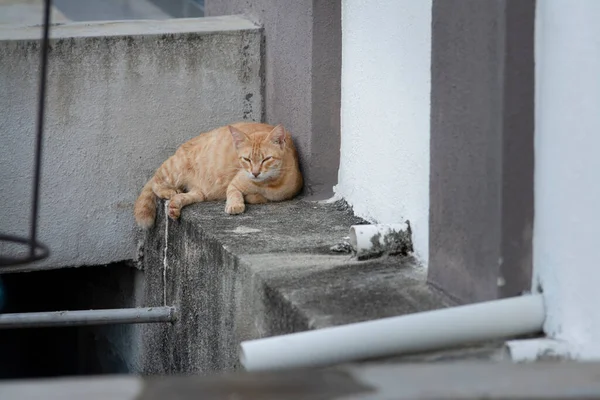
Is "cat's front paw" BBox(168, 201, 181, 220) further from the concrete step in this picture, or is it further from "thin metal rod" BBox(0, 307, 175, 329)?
"thin metal rod" BBox(0, 307, 175, 329)

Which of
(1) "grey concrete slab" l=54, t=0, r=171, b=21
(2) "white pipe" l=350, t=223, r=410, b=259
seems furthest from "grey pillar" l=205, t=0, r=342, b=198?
(1) "grey concrete slab" l=54, t=0, r=171, b=21

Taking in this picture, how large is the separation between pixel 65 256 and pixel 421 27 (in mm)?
2795

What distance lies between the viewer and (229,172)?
17.6ft

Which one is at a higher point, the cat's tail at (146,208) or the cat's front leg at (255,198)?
the cat's front leg at (255,198)

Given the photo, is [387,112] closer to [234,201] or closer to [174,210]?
[234,201]

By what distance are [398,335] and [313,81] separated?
2.48 m

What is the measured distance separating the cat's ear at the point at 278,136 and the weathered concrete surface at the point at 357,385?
3213 millimetres

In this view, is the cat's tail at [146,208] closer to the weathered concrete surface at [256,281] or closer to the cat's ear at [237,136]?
the weathered concrete surface at [256,281]

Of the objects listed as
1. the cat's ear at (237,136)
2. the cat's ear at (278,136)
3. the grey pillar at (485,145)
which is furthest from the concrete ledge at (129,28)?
the grey pillar at (485,145)

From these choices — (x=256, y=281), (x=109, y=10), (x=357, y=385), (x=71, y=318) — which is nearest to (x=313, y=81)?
(x=256, y=281)

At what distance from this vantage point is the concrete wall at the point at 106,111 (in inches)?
214

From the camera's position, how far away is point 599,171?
8.98ft

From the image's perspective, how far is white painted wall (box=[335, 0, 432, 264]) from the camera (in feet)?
12.3

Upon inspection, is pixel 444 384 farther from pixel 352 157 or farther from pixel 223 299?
pixel 352 157
